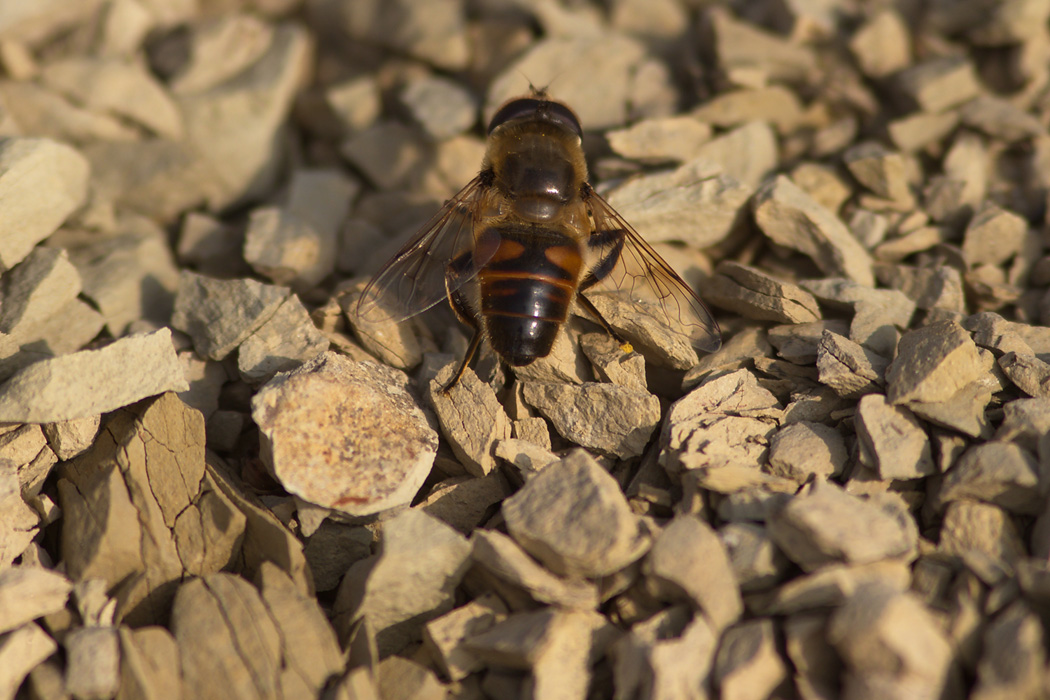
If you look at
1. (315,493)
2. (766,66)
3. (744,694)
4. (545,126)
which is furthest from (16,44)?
(744,694)

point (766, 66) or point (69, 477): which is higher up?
point (766, 66)

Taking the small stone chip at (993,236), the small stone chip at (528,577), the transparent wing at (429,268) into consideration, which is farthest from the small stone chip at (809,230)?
the small stone chip at (528,577)

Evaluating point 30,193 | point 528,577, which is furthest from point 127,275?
point 528,577

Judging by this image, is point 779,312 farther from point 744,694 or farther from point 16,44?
point 16,44

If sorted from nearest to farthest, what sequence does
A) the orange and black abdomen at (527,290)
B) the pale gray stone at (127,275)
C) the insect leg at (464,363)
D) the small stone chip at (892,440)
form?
the small stone chip at (892,440), the orange and black abdomen at (527,290), the insect leg at (464,363), the pale gray stone at (127,275)

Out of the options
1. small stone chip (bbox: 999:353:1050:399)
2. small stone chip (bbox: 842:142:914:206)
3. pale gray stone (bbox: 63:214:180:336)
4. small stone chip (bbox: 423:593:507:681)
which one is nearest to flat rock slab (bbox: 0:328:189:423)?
pale gray stone (bbox: 63:214:180:336)

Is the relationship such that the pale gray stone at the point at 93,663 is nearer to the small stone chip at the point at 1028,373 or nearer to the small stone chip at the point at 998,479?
the small stone chip at the point at 998,479
